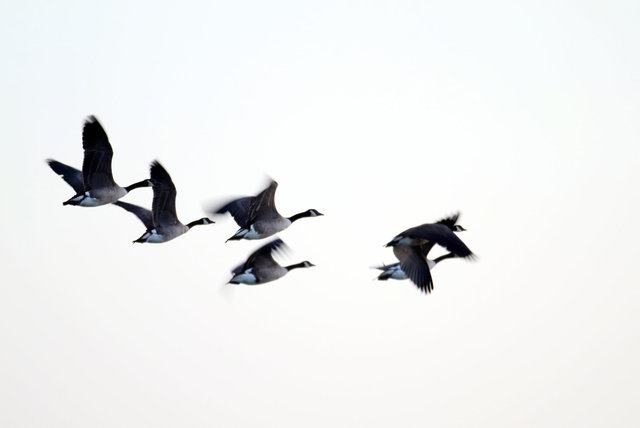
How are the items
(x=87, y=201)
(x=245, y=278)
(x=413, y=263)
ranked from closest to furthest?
(x=413, y=263), (x=245, y=278), (x=87, y=201)

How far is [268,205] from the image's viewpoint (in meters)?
26.0

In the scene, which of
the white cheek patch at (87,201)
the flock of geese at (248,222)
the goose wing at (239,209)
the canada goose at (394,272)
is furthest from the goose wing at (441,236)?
the white cheek patch at (87,201)

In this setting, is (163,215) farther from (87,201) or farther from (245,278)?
(245,278)

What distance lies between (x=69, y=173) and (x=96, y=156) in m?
4.13

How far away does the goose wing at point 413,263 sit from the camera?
23359mm

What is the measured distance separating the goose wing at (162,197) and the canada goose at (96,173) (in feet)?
1.12

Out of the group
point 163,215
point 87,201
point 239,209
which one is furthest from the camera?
point 163,215

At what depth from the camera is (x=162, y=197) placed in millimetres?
26766

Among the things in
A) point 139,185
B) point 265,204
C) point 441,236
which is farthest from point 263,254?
point 441,236

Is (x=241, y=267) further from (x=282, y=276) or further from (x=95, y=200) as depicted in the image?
(x=95, y=200)

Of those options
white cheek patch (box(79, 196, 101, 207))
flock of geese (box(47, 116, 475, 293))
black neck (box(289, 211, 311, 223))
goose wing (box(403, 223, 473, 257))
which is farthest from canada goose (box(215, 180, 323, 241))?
goose wing (box(403, 223, 473, 257))

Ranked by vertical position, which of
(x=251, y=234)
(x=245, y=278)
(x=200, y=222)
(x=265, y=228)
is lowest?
(x=245, y=278)

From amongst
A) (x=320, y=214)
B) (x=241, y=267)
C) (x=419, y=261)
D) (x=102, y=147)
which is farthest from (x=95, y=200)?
(x=419, y=261)

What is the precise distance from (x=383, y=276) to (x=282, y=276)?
7.96 ft
